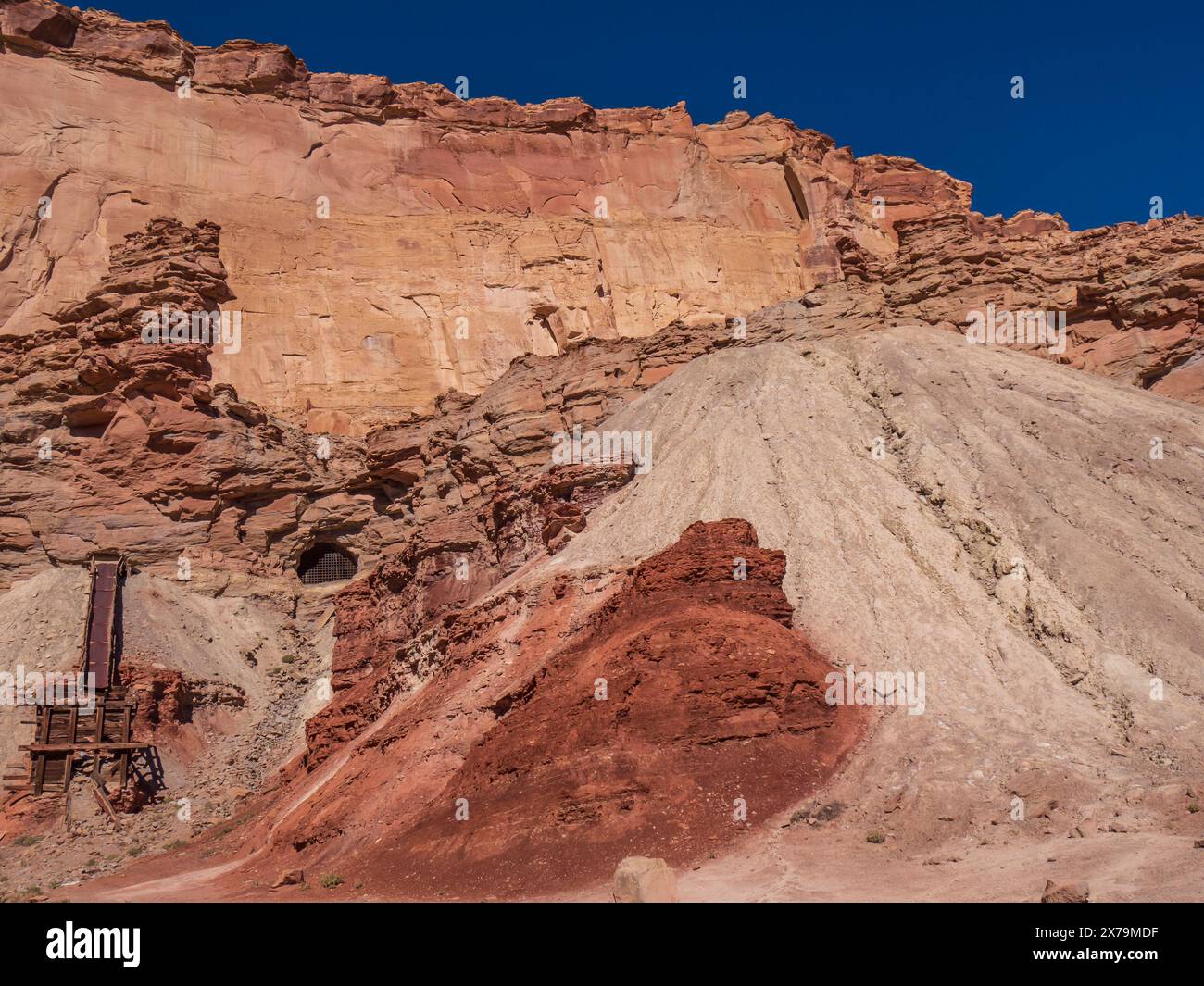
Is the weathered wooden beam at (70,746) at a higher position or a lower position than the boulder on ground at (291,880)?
higher

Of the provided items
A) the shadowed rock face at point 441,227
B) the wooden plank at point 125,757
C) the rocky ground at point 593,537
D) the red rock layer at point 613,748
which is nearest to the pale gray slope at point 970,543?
the rocky ground at point 593,537

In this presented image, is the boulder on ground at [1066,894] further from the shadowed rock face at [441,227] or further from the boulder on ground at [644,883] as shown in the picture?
the shadowed rock face at [441,227]

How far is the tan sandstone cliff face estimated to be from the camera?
52.5 metres

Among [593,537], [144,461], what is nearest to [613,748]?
[593,537]

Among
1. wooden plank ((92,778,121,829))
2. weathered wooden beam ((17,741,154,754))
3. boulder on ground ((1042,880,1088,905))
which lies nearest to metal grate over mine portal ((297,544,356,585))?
weathered wooden beam ((17,741,154,754))

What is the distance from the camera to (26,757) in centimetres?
3328

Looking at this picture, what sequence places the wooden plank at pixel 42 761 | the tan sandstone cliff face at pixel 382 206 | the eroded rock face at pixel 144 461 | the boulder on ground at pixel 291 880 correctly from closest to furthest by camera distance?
the boulder on ground at pixel 291 880 → the wooden plank at pixel 42 761 → the eroded rock face at pixel 144 461 → the tan sandstone cliff face at pixel 382 206

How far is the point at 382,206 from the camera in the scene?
59844 mm

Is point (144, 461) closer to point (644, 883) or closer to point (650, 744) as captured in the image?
point (650, 744)

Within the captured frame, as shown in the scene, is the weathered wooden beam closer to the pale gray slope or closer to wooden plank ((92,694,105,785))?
wooden plank ((92,694,105,785))

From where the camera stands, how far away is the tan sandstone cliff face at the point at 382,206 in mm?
52531

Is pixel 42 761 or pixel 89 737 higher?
pixel 89 737

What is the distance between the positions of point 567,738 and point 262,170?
43.4 metres

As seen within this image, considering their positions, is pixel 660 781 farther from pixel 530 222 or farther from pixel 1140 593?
pixel 530 222
